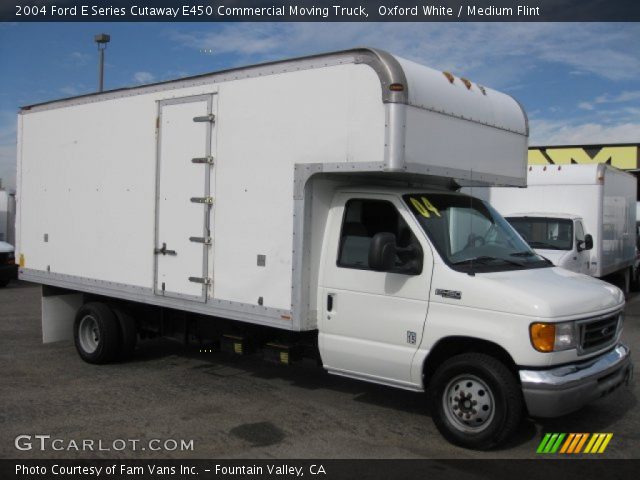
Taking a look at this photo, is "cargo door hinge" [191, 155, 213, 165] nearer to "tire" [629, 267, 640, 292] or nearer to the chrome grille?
the chrome grille

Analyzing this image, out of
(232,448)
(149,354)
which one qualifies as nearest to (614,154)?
(149,354)

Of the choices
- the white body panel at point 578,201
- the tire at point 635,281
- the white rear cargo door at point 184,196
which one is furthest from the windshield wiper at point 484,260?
the tire at point 635,281

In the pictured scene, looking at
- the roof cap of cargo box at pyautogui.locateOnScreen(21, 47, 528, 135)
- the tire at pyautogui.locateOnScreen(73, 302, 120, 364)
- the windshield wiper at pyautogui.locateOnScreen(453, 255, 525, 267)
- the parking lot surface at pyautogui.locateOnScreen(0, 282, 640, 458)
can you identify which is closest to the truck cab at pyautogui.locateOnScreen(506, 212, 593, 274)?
the parking lot surface at pyautogui.locateOnScreen(0, 282, 640, 458)

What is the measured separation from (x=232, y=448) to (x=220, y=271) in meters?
1.89

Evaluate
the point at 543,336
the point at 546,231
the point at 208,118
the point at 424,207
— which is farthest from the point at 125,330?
the point at 546,231

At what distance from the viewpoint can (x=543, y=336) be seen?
5109 millimetres

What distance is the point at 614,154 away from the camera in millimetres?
26297

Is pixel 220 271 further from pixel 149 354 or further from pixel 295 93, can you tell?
pixel 149 354

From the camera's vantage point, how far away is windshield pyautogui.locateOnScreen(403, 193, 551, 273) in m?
5.79

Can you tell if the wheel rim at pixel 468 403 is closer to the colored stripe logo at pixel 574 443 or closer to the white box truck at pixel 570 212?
the colored stripe logo at pixel 574 443

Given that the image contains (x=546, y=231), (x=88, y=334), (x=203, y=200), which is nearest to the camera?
(x=203, y=200)

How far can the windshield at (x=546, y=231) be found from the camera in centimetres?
1236

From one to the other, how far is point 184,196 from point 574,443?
4.42 m

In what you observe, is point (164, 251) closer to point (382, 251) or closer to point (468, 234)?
point (382, 251)
